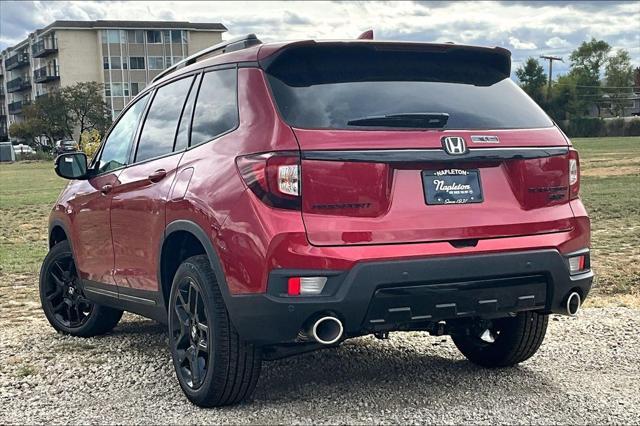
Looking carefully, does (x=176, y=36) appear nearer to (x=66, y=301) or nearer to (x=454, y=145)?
(x=66, y=301)

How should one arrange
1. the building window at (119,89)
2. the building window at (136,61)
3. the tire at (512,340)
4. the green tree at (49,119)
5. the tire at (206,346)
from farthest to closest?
the building window at (136,61) < the building window at (119,89) < the green tree at (49,119) < the tire at (512,340) < the tire at (206,346)

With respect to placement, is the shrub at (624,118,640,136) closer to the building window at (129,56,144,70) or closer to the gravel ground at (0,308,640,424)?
the building window at (129,56,144,70)

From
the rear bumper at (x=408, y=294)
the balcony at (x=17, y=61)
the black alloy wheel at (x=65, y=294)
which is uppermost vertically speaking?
the balcony at (x=17, y=61)

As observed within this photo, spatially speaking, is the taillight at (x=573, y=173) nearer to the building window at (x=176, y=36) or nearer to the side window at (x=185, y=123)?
the side window at (x=185, y=123)

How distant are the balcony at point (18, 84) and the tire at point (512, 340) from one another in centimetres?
10721

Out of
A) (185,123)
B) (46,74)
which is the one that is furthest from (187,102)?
(46,74)

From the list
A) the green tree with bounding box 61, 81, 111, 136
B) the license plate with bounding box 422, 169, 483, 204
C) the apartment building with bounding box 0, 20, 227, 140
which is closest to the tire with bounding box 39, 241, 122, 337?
the license plate with bounding box 422, 169, 483, 204

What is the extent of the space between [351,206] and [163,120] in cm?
188

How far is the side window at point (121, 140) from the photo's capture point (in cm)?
581

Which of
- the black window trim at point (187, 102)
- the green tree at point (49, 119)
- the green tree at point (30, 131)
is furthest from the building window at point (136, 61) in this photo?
the black window trim at point (187, 102)

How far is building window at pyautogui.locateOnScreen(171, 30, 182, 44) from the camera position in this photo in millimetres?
86812

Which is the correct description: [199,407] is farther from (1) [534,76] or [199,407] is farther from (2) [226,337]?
(1) [534,76]

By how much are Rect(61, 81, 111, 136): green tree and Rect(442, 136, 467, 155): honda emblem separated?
246 feet

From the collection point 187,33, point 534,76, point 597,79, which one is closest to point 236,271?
point 187,33
